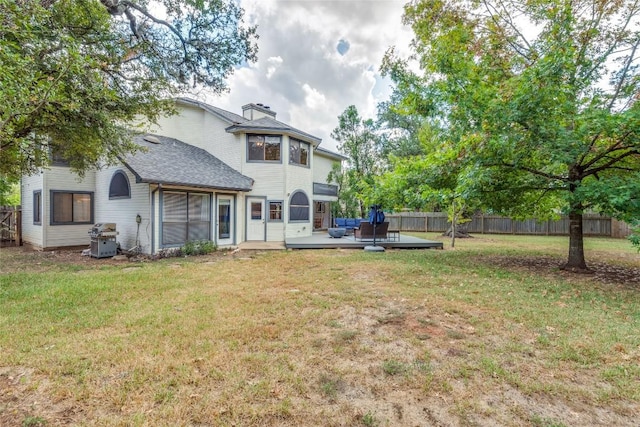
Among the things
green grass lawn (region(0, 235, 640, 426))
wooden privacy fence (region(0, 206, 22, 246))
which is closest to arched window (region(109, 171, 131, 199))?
green grass lawn (region(0, 235, 640, 426))

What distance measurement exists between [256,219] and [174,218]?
3987 mm

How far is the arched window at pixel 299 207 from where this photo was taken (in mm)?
14938

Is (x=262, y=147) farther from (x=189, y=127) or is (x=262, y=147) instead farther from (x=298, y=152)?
(x=189, y=127)

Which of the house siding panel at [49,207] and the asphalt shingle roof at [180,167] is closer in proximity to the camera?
the asphalt shingle roof at [180,167]

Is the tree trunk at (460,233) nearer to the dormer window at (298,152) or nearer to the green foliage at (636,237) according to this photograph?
the dormer window at (298,152)

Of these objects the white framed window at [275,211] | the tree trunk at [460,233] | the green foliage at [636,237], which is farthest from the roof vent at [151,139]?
the tree trunk at [460,233]

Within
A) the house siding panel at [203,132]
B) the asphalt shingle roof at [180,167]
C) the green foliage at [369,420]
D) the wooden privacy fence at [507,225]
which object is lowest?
the green foliage at [369,420]

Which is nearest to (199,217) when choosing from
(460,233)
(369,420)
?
(369,420)

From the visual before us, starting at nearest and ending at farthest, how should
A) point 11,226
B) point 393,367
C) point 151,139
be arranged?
point 393,367, point 151,139, point 11,226

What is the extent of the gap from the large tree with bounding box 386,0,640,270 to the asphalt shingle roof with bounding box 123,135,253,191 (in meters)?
7.94

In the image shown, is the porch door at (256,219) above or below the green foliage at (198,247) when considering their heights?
above

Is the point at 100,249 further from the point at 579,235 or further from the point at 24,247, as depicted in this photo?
the point at 579,235

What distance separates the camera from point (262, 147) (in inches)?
571

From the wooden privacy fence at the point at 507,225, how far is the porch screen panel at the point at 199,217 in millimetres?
15062
